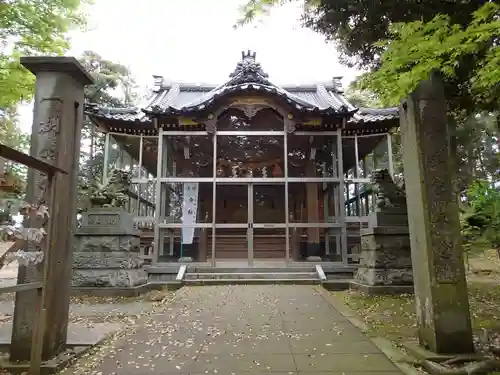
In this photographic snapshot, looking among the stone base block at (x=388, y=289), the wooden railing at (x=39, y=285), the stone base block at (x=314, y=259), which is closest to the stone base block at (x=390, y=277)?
the stone base block at (x=388, y=289)

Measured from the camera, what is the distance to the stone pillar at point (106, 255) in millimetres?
8734

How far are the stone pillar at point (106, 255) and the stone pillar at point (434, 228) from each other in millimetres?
6877

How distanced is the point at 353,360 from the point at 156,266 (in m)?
8.02

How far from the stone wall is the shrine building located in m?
1.93

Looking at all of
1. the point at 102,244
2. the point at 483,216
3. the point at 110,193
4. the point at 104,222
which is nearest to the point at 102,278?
the point at 102,244

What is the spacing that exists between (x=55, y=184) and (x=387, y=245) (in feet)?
24.7

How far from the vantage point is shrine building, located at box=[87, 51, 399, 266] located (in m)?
11.6

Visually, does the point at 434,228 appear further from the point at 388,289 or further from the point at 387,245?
the point at 387,245

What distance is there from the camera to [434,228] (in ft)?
12.9

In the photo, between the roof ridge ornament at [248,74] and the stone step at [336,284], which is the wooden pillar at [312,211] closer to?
the stone step at [336,284]

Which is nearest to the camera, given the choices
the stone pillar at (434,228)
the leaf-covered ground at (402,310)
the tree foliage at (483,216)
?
the stone pillar at (434,228)

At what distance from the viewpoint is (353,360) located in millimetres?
3791

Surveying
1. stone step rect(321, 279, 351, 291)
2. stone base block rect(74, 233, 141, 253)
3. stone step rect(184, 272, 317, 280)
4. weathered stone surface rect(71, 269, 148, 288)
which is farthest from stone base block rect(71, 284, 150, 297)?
stone step rect(321, 279, 351, 291)

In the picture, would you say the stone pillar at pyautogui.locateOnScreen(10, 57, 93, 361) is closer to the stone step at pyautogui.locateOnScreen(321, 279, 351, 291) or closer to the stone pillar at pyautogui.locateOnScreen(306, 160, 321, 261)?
the stone step at pyautogui.locateOnScreen(321, 279, 351, 291)
